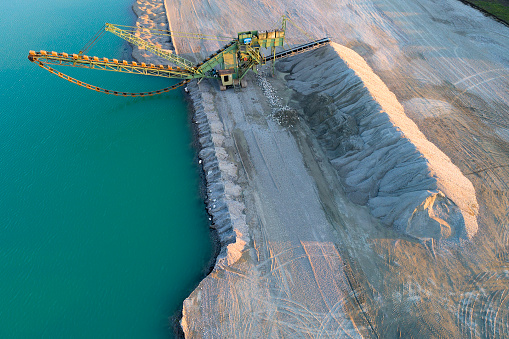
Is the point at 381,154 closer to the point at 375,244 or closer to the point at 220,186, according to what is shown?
the point at 375,244

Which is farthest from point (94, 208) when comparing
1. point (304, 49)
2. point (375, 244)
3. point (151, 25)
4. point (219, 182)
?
point (151, 25)

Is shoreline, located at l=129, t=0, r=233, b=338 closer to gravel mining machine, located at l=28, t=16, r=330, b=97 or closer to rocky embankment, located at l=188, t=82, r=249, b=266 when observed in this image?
rocky embankment, located at l=188, t=82, r=249, b=266

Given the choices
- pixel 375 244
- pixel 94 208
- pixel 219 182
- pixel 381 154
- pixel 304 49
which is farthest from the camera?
pixel 304 49

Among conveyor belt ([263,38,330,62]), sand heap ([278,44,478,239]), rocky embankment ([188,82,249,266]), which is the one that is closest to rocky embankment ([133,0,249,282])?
rocky embankment ([188,82,249,266])

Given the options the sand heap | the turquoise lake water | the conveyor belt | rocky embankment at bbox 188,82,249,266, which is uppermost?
the conveyor belt

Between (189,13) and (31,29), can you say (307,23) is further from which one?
(31,29)

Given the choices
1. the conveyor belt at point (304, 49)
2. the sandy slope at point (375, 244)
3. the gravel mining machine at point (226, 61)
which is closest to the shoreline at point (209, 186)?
the sandy slope at point (375, 244)

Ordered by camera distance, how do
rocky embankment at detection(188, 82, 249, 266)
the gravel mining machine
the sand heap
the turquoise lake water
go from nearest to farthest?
1. the turquoise lake water
2. the sand heap
3. rocky embankment at detection(188, 82, 249, 266)
4. the gravel mining machine
